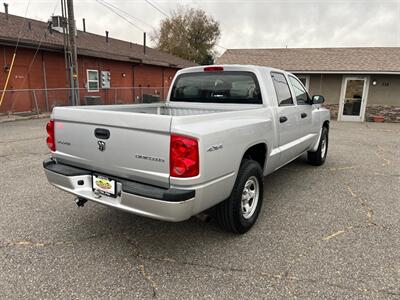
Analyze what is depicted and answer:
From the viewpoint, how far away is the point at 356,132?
11.5 metres

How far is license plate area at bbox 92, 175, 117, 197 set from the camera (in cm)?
272

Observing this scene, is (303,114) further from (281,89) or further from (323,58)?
(323,58)

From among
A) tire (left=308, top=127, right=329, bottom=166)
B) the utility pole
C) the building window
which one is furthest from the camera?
the building window

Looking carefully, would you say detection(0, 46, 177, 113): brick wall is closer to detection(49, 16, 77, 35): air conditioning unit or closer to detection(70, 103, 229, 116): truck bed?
detection(49, 16, 77, 35): air conditioning unit

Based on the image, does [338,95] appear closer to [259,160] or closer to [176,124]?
[259,160]

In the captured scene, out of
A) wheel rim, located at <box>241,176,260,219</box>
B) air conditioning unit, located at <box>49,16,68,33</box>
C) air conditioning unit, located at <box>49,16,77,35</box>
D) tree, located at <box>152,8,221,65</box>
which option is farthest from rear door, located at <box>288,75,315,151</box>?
tree, located at <box>152,8,221,65</box>

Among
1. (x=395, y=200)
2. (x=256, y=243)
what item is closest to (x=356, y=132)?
(x=395, y=200)

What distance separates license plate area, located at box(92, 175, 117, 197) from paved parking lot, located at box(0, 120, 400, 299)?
64cm

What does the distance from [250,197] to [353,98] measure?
14.3m

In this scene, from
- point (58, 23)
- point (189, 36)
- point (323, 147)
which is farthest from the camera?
point (189, 36)

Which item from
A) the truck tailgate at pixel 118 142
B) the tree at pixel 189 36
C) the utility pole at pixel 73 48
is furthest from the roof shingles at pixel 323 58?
the tree at pixel 189 36

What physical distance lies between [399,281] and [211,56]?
4549cm

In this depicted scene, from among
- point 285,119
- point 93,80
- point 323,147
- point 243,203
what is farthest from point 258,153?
point 93,80

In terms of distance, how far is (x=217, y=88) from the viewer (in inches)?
167
